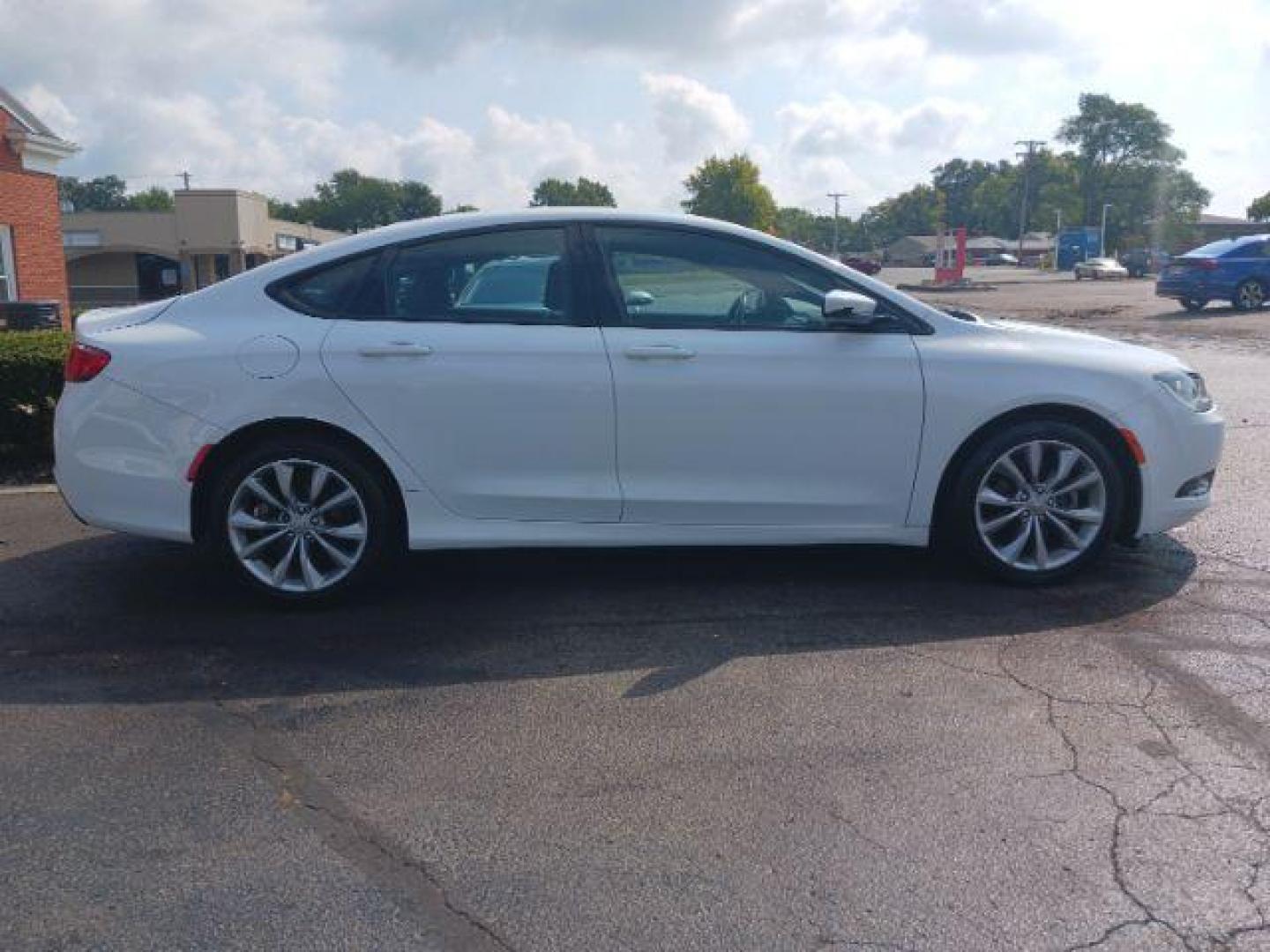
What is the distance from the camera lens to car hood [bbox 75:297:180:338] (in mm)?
4996

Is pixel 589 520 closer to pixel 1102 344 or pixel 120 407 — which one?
pixel 120 407

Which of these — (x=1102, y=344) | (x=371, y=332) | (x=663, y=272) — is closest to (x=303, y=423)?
(x=371, y=332)

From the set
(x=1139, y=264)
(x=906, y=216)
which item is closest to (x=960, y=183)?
(x=906, y=216)

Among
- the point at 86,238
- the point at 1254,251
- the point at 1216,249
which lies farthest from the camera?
the point at 86,238

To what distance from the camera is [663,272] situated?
5098 mm

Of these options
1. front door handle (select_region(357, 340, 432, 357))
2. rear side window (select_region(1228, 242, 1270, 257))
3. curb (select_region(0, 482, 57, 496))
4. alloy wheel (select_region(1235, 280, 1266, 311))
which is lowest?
curb (select_region(0, 482, 57, 496))

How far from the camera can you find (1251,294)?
2411cm

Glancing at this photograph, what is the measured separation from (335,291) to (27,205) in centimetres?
1816

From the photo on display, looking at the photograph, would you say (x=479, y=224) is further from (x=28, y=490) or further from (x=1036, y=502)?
(x=28, y=490)

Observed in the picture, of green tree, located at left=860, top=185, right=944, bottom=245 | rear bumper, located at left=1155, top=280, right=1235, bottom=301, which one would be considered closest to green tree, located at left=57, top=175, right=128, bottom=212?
green tree, located at left=860, top=185, right=944, bottom=245

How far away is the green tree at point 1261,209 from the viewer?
309 ft

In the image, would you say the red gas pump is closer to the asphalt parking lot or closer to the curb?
the curb

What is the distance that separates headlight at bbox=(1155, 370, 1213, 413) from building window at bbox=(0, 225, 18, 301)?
1951 centimetres

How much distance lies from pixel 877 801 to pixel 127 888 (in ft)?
6.55
